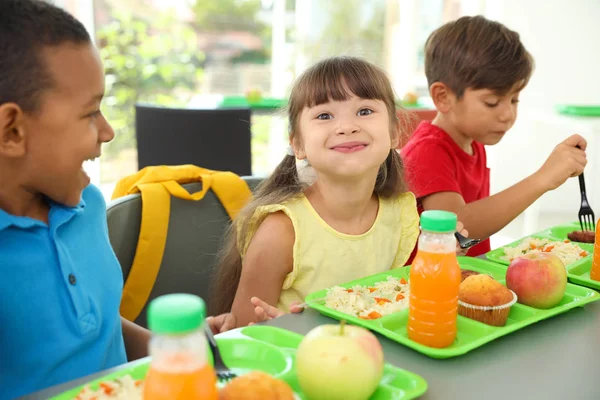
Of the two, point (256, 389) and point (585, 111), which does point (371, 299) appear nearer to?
point (256, 389)

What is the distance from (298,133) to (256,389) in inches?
33.3

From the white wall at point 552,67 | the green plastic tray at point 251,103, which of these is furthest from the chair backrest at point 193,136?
the white wall at point 552,67

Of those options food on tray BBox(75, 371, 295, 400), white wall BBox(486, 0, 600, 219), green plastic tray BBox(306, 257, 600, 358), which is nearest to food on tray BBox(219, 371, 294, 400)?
food on tray BBox(75, 371, 295, 400)

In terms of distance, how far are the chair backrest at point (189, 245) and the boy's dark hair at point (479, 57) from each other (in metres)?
0.76

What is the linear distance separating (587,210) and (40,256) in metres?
1.22

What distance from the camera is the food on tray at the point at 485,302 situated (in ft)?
3.34

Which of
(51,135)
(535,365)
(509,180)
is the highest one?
(51,135)

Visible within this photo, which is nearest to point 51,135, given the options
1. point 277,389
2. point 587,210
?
point 277,389

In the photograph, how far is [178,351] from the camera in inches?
23.0

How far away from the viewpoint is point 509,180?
482 centimetres

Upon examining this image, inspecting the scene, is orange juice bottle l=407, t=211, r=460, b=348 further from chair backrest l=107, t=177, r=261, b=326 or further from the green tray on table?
chair backrest l=107, t=177, r=261, b=326

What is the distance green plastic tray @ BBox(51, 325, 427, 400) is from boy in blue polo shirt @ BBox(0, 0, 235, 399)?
0.26 metres

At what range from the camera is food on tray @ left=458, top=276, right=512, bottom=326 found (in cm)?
102

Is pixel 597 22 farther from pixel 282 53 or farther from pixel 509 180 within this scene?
pixel 282 53
